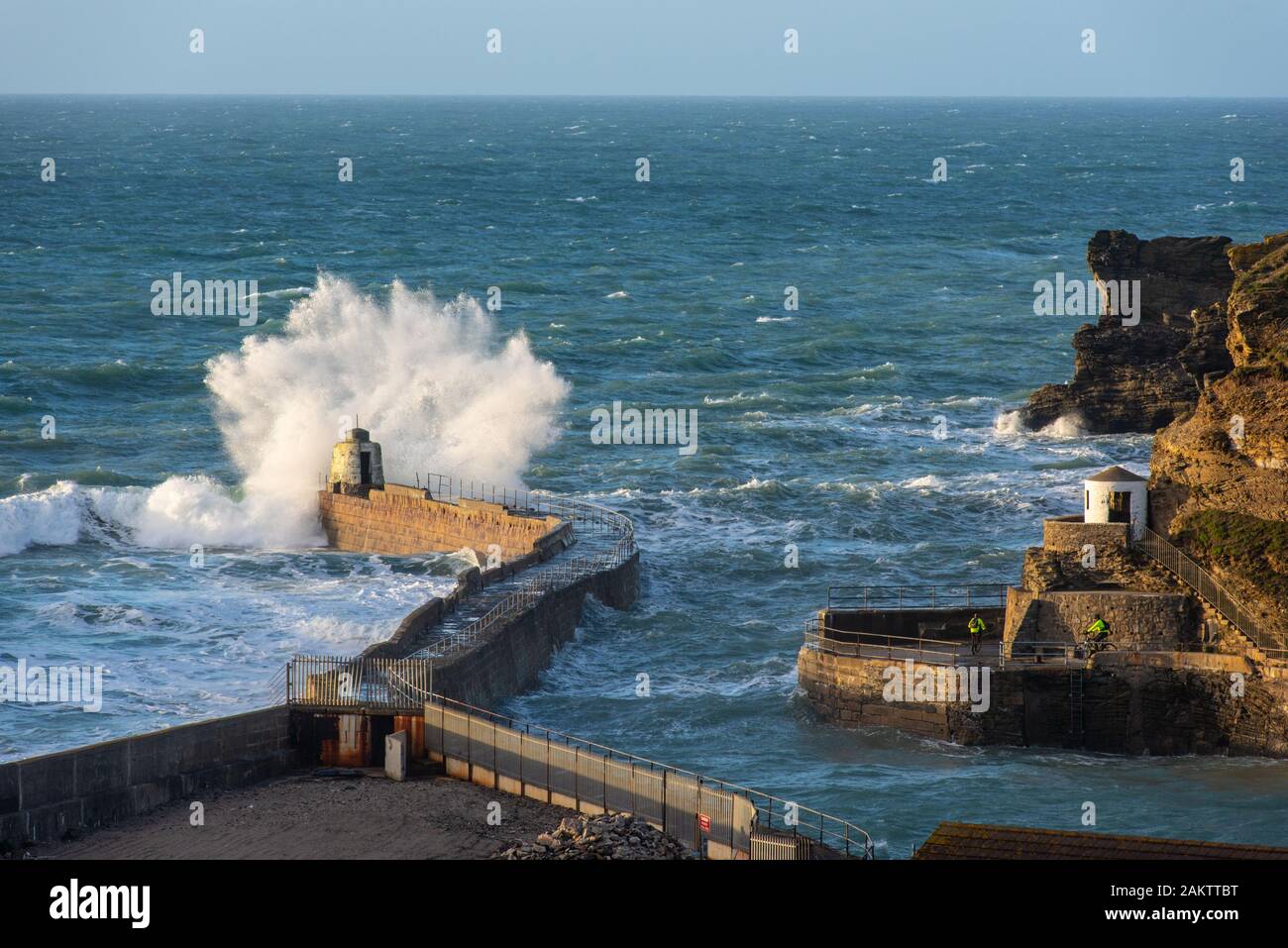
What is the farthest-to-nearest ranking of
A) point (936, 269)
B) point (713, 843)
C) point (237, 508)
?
point (936, 269)
point (237, 508)
point (713, 843)

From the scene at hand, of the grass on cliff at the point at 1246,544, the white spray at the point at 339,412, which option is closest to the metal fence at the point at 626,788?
the grass on cliff at the point at 1246,544

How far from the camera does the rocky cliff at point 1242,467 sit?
38.9 meters

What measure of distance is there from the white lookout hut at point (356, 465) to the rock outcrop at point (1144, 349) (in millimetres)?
24996

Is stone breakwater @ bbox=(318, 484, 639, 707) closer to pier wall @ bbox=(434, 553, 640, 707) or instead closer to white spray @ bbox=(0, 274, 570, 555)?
pier wall @ bbox=(434, 553, 640, 707)

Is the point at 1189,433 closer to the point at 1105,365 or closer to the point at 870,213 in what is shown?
the point at 1105,365

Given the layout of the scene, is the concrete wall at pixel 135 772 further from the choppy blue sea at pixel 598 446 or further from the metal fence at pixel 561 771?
the choppy blue sea at pixel 598 446

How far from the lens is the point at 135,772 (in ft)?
102

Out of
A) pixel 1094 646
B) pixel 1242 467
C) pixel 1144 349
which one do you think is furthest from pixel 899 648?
pixel 1144 349

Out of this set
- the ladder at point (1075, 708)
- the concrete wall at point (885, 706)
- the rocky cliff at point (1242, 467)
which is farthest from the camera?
the rocky cliff at point (1242, 467)

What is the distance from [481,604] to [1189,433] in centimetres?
1448

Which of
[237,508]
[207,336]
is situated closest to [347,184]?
[207,336]

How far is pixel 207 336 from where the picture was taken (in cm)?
9094

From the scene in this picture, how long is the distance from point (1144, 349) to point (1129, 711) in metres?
35.7
